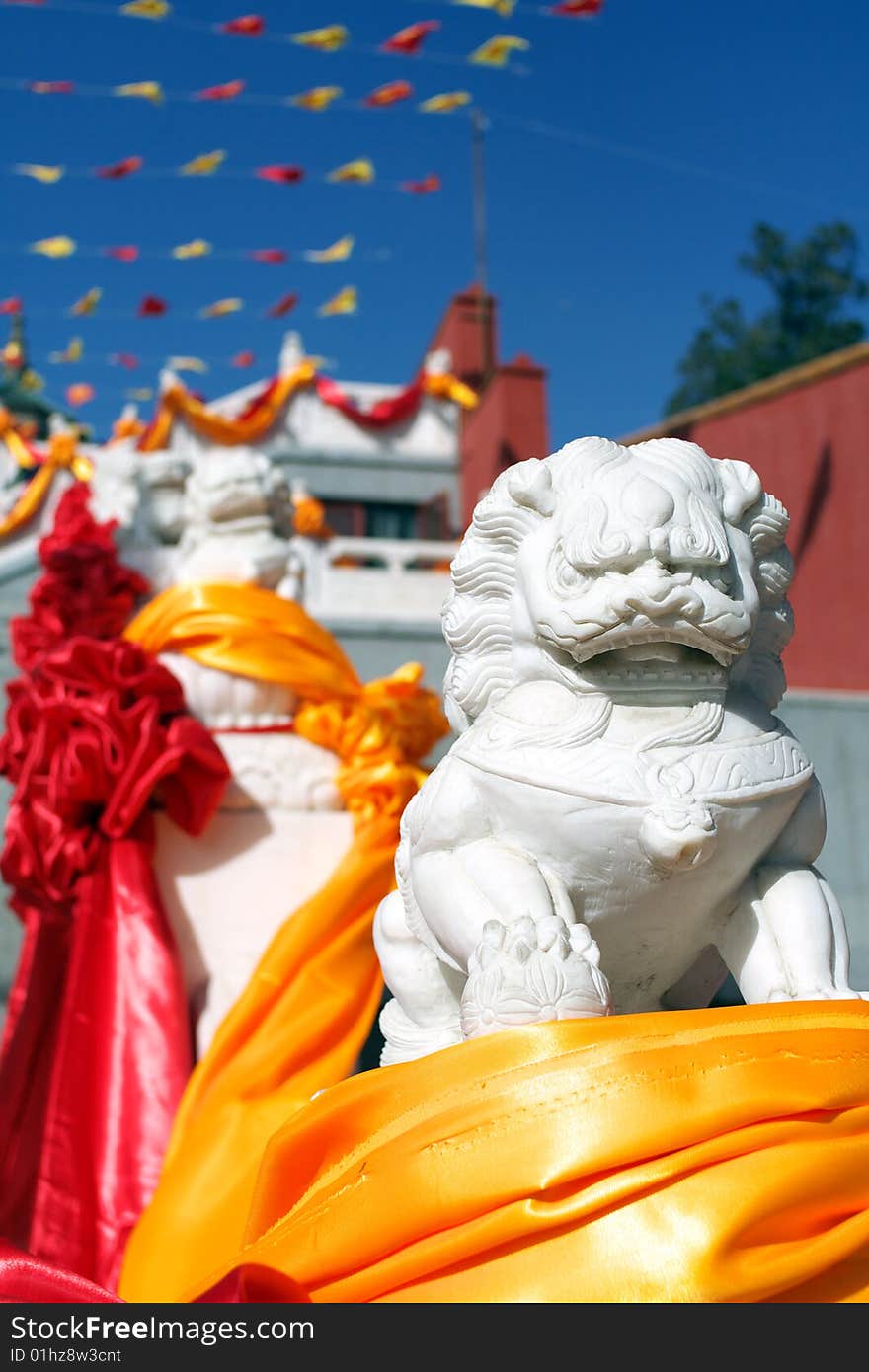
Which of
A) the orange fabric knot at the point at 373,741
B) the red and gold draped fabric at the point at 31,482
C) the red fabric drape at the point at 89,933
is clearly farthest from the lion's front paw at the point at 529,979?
the red and gold draped fabric at the point at 31,482

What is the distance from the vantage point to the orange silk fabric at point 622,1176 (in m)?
1.07

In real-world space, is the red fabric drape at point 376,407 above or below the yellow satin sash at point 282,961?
above

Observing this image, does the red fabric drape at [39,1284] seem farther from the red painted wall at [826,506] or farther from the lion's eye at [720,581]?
the red painted wall at [826,506]

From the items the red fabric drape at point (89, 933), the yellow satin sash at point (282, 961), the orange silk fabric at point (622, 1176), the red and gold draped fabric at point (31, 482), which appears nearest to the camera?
the orange silk fabric at point (622, 1176)

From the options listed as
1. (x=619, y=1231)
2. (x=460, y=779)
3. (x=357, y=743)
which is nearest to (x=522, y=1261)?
(x=619, y=1231)

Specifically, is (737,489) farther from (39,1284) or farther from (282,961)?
(282,961)

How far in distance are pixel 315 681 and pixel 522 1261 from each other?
1.91 metres

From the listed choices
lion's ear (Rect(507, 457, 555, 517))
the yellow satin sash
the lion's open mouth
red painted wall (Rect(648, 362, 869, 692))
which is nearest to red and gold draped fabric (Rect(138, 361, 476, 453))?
red painted wall (Rect(648, 362, 869, 692))

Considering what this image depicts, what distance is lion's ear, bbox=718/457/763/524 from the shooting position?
4.52 feet

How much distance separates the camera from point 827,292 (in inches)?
679

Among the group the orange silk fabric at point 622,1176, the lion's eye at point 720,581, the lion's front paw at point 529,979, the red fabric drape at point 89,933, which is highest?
the lion's eye at point 720,581

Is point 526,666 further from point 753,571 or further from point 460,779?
point 753,571

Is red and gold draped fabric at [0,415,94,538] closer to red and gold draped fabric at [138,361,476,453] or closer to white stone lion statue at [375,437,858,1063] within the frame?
red and gold draped fabric at [138,361,476,453]

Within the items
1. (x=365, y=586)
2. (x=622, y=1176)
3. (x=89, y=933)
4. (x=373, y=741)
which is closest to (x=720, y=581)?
(x=622, y=1176)
